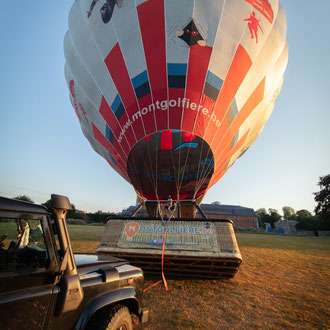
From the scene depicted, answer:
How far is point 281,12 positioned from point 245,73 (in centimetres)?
369

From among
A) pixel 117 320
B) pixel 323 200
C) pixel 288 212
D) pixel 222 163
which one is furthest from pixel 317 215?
pixel 288 212

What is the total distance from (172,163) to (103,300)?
528 cm

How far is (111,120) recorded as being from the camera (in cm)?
761

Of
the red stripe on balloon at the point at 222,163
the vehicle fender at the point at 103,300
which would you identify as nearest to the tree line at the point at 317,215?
the red stripe on balloon at the point at 222,163

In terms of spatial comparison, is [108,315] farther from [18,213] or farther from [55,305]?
[18,213]

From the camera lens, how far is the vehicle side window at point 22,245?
4.83 ft

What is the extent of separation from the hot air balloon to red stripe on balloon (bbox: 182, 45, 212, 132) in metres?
0.03

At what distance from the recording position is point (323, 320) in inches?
123

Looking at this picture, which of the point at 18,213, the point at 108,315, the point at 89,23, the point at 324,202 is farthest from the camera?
the point at 324,202

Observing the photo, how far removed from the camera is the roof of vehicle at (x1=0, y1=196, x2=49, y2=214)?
56.2 inches

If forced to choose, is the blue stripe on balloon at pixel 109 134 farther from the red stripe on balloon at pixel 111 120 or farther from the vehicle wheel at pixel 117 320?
the vehicle wheel at pixel 117 320

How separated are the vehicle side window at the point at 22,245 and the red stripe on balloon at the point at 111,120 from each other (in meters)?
5.69

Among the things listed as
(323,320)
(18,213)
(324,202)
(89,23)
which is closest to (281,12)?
(89,23)

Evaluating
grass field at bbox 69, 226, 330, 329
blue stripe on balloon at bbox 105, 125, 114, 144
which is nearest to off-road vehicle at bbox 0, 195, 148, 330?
grass field at bbox 69, 226, 330, 329
